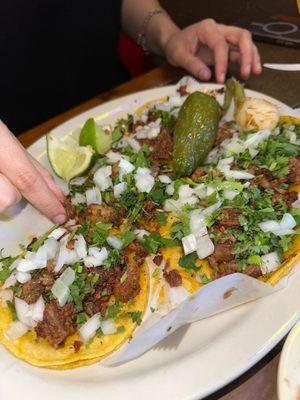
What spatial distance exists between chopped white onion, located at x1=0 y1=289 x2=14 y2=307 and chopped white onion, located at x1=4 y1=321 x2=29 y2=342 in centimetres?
11

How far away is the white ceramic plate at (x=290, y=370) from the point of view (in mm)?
1222

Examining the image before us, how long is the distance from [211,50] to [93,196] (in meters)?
1.37

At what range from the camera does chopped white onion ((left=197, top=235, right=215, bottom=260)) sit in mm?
1774

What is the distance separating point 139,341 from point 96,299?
332mm

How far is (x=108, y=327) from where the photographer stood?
1.64 meters

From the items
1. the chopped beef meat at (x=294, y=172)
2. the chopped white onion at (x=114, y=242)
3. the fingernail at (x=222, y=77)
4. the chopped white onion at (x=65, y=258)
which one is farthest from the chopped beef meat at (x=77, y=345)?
the fingernail at (x=222, y=77)

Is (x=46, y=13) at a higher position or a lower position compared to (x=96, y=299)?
higher

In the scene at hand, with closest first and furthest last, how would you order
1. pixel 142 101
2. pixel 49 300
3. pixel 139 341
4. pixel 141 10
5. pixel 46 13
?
pixel 139 341
pixel 49 300
pixel 142 101
pixel 46 13
pixel 141 10

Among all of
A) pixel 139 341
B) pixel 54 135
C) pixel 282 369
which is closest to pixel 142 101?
pixel 54 135

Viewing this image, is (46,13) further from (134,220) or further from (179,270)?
(179,270)

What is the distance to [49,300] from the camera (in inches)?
66.8

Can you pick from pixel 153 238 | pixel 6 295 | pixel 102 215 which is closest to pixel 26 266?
pixel 6 295

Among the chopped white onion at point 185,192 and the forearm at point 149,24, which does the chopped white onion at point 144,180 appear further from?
the forearm at point 149,24

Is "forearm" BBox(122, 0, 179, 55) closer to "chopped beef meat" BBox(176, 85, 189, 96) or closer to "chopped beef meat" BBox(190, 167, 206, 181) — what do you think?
"chopped beef meat" BBox(176, 85, 189, 96)
